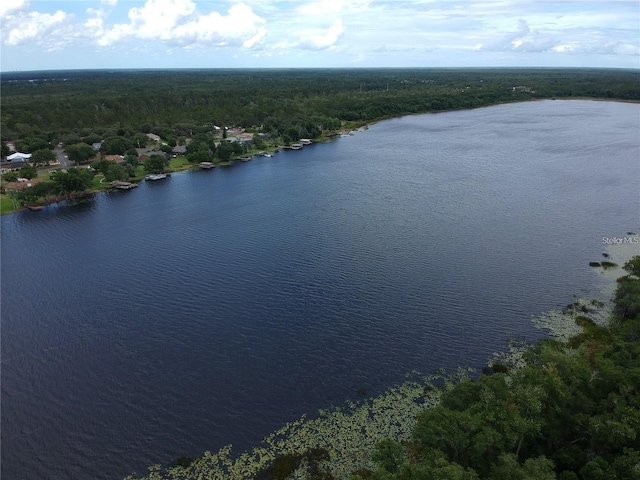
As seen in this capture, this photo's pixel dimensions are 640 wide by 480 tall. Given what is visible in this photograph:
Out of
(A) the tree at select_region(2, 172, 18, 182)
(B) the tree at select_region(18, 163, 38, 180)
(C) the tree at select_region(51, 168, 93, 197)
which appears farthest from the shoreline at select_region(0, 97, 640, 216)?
(B) the tree at select_region(18, 163, 38, 180)

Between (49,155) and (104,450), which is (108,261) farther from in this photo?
(49,155)

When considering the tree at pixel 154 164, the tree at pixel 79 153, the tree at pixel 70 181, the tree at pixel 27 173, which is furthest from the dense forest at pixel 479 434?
the tree at pixel 79 153

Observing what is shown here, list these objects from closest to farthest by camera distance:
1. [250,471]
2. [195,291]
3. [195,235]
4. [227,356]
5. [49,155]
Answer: [250,471] < [227,356] < [195,291] < [195,235] < [49,155]

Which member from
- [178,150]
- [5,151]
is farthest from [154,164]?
[5,151]

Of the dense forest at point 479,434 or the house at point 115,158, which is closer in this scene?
the dense forest at point 479,434

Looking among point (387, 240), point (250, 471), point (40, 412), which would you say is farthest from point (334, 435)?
point (387, 240)

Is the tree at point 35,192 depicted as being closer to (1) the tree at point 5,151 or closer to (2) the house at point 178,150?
(2) the house at point 178,150

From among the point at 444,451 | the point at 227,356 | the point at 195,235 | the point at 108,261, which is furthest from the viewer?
the point at 195,235
